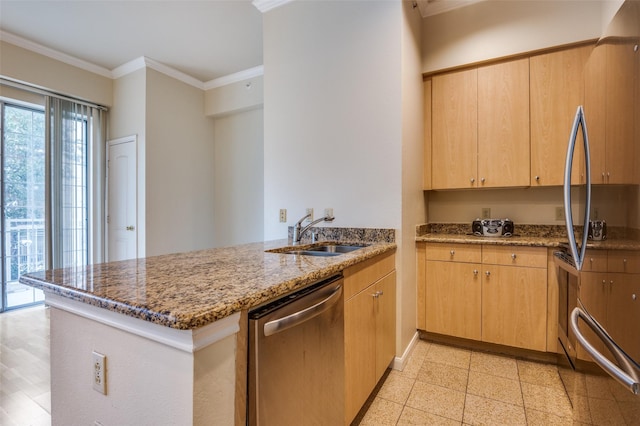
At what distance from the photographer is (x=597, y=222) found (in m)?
1.18

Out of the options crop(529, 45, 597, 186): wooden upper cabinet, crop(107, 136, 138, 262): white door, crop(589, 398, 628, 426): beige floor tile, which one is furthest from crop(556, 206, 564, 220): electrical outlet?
crop(107, 136, 138, 262): white door

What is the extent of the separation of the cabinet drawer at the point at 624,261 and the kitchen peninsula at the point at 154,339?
3.10 feet

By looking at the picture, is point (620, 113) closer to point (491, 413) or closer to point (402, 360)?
point (491, 413)

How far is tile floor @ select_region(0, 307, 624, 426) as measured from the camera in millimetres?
1692

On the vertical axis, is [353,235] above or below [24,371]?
above

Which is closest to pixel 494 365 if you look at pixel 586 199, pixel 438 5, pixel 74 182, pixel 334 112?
pixel 586 199

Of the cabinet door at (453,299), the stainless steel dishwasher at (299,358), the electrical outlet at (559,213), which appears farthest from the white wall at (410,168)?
the electrical outlet at (559,213)

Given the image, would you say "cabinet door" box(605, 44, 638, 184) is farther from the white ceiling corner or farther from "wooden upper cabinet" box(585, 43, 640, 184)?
the white ceiling corner

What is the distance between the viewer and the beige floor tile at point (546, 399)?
174 centimetres

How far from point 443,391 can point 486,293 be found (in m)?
0.88

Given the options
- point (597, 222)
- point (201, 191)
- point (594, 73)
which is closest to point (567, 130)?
point (594, 73)

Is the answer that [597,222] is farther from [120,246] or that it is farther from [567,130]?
[120,246]

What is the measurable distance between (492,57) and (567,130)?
0.85 m

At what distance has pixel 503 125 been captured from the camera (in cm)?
264
